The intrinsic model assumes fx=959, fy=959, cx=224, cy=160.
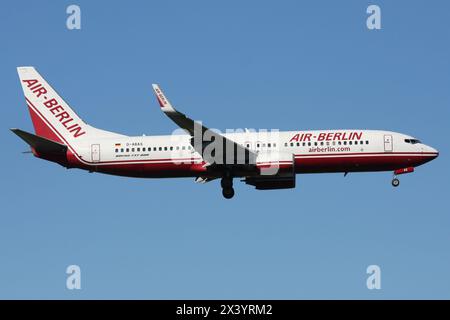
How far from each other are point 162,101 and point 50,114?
15253 mm

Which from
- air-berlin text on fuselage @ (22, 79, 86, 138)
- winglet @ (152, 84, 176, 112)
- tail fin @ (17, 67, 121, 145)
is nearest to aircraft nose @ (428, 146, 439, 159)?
winglet @ (152, 84, 176, 112)

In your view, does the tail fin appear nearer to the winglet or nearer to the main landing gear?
the main landing gear

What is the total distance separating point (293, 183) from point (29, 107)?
21.9 meters

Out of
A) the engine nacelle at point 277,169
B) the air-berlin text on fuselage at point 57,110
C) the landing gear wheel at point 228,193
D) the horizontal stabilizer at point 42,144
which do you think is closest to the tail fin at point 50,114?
the air-berlin text on fuselage at point 57,110

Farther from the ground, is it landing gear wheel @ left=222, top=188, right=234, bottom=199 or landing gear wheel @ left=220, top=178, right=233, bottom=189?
landing gear wheel @ left=220, top=178, right=233, bottom=189

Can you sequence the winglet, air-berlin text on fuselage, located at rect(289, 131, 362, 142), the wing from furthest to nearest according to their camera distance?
1. air-berlin text on fuselage, located at rect(289, 131, 362, 142)
2. the wing
3. the winglet

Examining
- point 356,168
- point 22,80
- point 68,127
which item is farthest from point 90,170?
point 356,168

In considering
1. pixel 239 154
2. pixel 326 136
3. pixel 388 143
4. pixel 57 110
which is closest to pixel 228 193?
pixel 239 154

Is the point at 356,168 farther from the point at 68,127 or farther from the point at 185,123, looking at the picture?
the point at 68,127

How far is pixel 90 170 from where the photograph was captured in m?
72.2

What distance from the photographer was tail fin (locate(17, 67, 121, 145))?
73.9 metres

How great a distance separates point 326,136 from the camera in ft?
228

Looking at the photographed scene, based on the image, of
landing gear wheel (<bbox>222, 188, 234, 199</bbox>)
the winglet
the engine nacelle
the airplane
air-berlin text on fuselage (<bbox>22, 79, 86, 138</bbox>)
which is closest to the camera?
the winglet

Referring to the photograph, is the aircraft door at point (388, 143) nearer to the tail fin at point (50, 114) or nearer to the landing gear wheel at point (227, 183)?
the landing gear wheel at point (227, 183)
